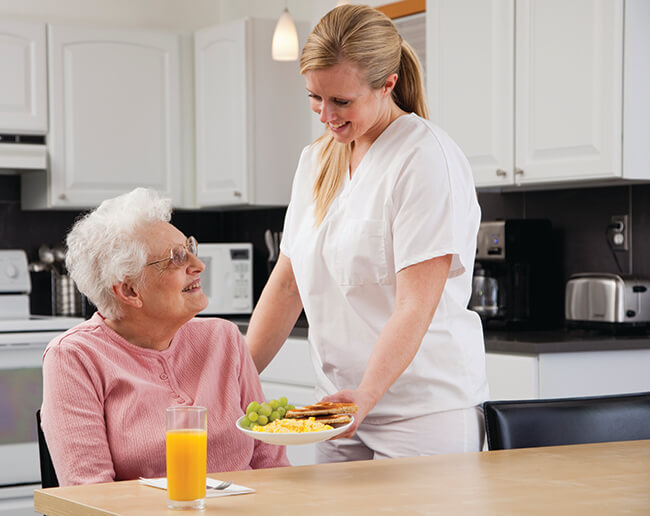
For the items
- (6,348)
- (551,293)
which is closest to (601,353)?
(551,293)

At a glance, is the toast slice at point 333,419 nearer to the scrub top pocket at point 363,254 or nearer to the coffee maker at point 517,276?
the scrub top pocket at point 363,254

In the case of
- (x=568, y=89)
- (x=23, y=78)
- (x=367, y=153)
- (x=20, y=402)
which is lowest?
(x=20, y=402)

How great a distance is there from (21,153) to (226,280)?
101 cm

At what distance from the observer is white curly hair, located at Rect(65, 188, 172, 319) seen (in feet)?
6.25

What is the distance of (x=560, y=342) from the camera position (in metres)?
2.84

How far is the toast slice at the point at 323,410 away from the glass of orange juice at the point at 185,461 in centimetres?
22

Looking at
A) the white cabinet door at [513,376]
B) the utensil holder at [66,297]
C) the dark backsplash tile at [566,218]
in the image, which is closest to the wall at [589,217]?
the dark backsplash tile at [566,218]

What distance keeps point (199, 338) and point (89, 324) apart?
0.68 feet

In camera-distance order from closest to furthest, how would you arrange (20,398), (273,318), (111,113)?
(273,318) < (20,398) < (111,113)

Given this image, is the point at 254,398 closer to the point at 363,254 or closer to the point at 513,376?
the point at 363,254

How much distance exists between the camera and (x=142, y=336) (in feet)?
6.30

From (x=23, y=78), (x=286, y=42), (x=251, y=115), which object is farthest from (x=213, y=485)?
(x=23, y=78)

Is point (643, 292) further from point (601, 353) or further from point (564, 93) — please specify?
point (564, 93)

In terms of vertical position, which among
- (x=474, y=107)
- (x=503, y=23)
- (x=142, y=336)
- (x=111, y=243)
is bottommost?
(x=142, y=336)
